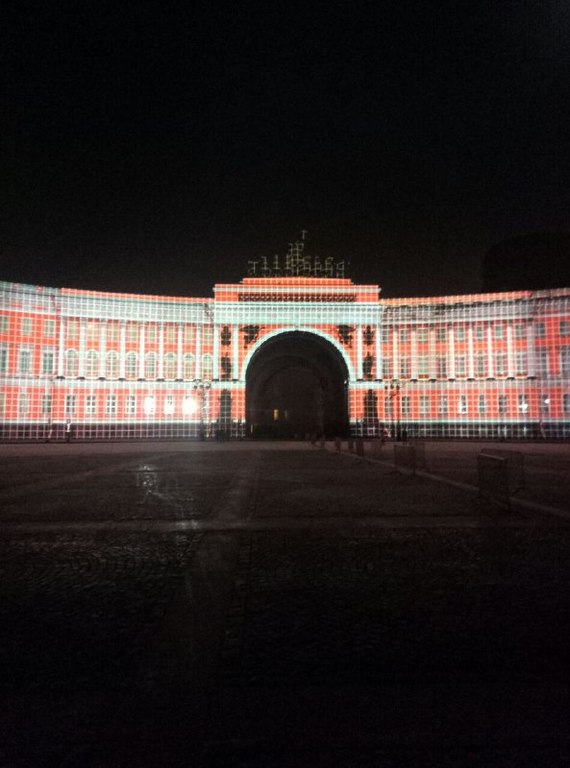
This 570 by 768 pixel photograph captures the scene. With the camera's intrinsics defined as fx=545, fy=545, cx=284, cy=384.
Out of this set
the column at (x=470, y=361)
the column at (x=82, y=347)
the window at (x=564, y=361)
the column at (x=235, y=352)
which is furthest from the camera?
the column at (x=470, y=361)

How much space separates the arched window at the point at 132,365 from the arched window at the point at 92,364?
9.84 feet

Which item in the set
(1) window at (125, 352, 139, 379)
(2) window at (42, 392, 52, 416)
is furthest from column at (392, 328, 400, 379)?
(2) window at (42, 392, 52, 416)

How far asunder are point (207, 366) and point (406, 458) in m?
40.9

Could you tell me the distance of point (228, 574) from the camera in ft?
20.9

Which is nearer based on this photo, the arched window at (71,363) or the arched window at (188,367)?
the arched window at (71,363)

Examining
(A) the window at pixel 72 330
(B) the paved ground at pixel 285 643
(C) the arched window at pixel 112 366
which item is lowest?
(B) the paved ground at pixel 285 643

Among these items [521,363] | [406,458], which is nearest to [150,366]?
[521,363]

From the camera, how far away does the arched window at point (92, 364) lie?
54406mm

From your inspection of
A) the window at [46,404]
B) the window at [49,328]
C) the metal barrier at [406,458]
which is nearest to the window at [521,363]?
the metal barrier at [406,458]

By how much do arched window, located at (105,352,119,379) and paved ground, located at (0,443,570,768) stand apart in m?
47.3

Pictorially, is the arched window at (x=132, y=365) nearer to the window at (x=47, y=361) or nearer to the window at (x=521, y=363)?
the window at (x=47, y=361)

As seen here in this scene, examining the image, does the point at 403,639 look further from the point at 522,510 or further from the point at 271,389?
the point at 271,389

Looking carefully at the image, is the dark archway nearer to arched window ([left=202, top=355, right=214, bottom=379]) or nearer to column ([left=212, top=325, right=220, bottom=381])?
column ([left=212, top=325, right=220, bottom=381])

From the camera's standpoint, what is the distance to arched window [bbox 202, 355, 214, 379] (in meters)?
57.2
